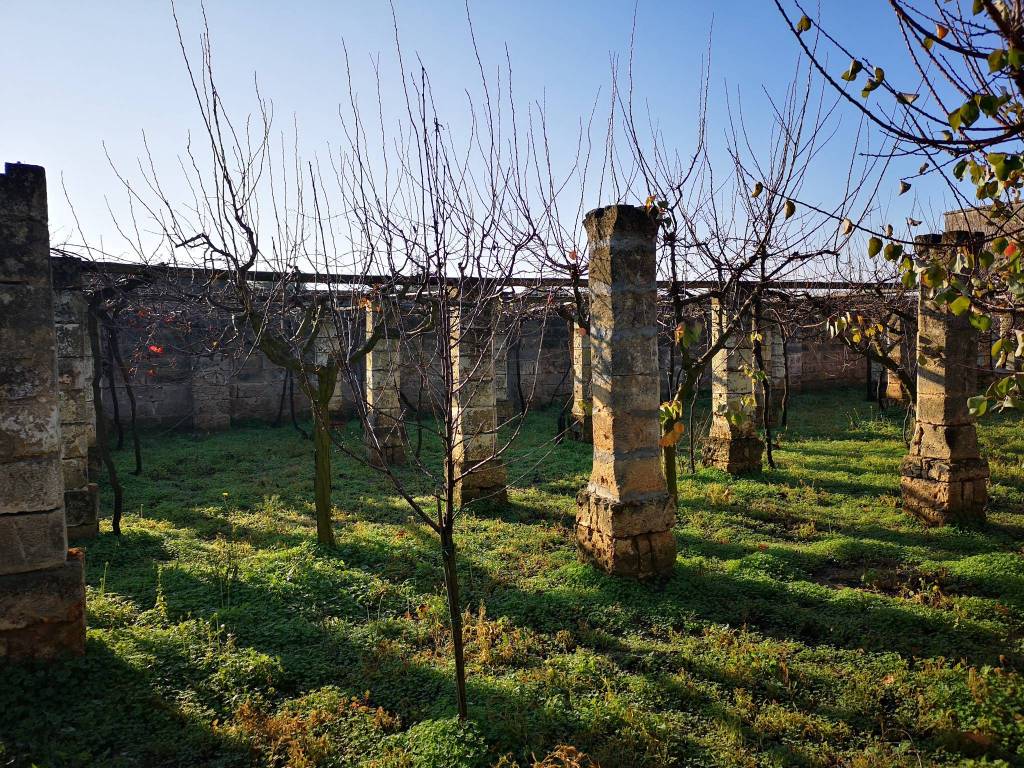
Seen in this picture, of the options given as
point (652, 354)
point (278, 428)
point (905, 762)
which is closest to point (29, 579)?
point (652, 354)

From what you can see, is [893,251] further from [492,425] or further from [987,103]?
[492,425]

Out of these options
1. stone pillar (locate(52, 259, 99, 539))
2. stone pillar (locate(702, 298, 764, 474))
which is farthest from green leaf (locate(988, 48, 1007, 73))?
stone pillar (locate(52, 259, 99, 539))

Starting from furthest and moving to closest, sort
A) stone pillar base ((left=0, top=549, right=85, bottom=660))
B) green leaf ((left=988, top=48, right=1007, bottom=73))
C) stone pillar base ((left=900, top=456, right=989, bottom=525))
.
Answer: stone pillar base ((left=900, top=456, right=989, bottom=525)), stone pillar base ((left=0, top=549, right=85, bottom=660)), green leaf ((left=988, top=48, right=1007, bottom=73))

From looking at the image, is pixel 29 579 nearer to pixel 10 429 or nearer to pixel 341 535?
pixel 10 429

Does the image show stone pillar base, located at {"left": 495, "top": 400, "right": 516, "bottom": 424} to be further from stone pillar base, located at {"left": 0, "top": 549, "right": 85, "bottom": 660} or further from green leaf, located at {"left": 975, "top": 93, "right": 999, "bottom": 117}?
green leaf, located at {"left": 975, "top": 93, "right": 999, "bottom": 117}

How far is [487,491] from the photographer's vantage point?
9531 mm

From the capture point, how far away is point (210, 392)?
50.4ft

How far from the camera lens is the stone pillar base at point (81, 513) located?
306 inches

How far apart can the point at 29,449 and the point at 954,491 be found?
9.50 metres

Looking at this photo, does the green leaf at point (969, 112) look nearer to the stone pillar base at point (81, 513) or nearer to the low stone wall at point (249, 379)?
the stone pillar base at point (81, 513)

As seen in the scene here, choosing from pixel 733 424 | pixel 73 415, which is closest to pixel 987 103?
pixel 733 424

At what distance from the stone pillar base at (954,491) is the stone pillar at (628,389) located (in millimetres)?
3967

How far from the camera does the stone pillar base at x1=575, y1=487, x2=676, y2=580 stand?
6168 millimetres

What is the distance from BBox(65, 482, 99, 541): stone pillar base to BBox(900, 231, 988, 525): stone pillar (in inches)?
409
